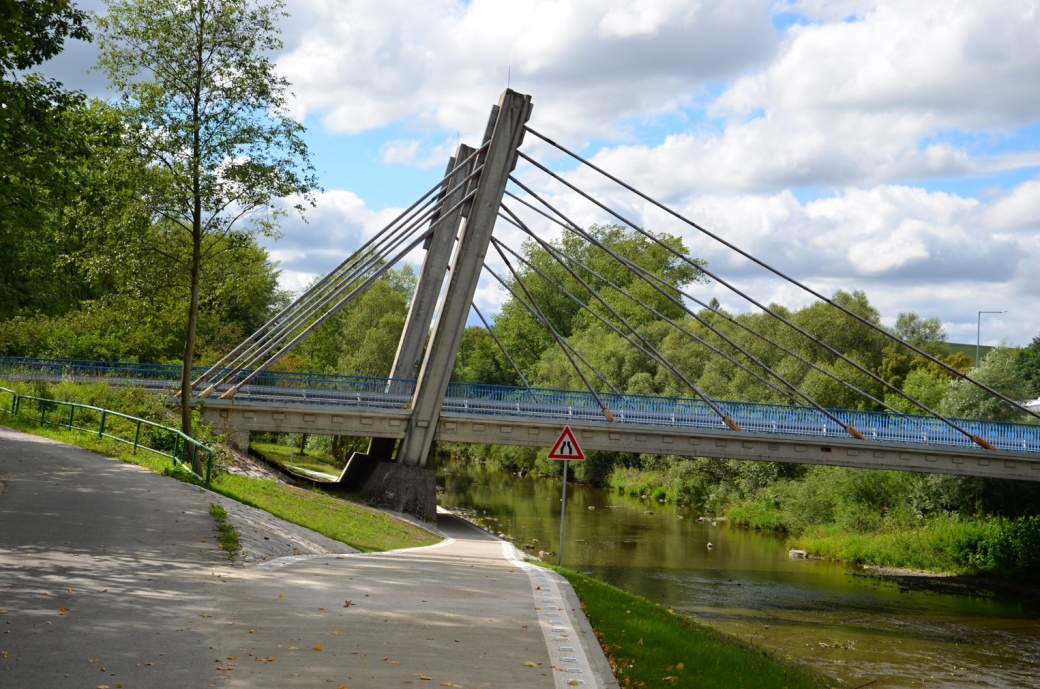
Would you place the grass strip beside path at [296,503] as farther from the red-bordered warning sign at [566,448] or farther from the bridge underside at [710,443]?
the red-bordered warning sign at [566,448]

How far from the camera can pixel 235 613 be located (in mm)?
9156

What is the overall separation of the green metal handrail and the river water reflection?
37.2 ft

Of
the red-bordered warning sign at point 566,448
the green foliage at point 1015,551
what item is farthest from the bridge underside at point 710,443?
the red-bordered warning sign at point 566,448

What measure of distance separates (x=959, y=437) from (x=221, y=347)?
33.8m

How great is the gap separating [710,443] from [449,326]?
9361 mm

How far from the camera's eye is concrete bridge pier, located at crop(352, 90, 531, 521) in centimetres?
2959

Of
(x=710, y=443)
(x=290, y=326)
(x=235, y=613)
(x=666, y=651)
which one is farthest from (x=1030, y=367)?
(x=235, y=613)

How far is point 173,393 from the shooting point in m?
29.4

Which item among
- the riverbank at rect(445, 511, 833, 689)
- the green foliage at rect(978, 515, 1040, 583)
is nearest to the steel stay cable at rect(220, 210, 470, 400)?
the riverbank at rect(445, 511, 833, 689)

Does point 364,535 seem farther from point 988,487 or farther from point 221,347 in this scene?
point 221,347

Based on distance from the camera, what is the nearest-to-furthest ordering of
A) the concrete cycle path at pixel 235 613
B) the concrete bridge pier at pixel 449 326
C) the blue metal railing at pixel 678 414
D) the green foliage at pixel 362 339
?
the concrete cycle path at pixel 235 613 < the concrete bridge pier at pixel 449 326 < the blue metal railing at pixel 678 414 < the green foliage at pixel 362 339

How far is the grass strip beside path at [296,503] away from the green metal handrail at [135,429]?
21 cm

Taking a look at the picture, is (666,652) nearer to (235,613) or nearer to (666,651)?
(666,651)

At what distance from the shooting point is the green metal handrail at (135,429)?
1857 cm
